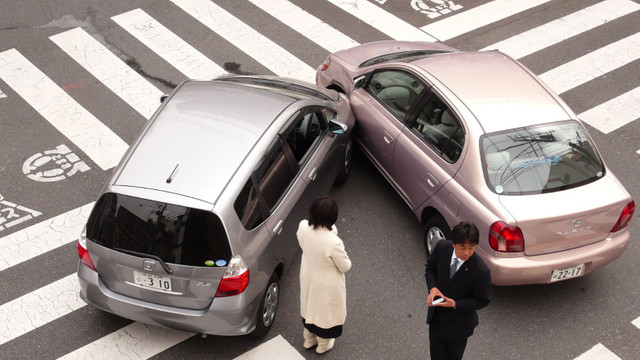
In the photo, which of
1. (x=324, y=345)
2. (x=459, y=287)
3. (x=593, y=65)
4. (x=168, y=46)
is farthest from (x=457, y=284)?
(x=168, y=46)

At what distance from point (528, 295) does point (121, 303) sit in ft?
12.6

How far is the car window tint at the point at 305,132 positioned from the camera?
721cm

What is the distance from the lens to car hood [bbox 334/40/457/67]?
9.49m

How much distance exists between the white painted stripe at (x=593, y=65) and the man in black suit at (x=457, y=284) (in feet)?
19.7

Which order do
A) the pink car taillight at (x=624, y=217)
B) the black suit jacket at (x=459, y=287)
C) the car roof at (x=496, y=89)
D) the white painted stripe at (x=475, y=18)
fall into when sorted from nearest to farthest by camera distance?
the black suit jacket at (x=459, y=287), the pink car taillight at (x=624, y=217), the car roof at (x=496, y=89), the white painted stripe at (x=475, y=18)

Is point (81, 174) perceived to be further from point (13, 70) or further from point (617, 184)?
point (617, 184)

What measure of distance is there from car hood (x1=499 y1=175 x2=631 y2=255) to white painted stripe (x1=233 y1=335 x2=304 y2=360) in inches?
90.8

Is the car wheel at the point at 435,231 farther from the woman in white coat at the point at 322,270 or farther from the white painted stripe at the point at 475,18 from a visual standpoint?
the white painted stripe at the point at 475,18

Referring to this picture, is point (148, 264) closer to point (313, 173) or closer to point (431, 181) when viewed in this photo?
point (313, 173)

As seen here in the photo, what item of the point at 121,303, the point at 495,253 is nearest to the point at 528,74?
the point at 495,253

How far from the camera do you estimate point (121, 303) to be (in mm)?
6246

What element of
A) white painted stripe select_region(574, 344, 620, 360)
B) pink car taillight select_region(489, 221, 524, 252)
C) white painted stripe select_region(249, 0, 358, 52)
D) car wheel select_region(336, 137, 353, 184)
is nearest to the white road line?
white painted stripe select_region(249, 0, 358, 52)

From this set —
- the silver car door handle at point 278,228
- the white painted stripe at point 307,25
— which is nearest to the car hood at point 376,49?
the white painted stripe at point 307,25

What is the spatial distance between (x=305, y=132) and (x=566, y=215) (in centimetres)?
266
